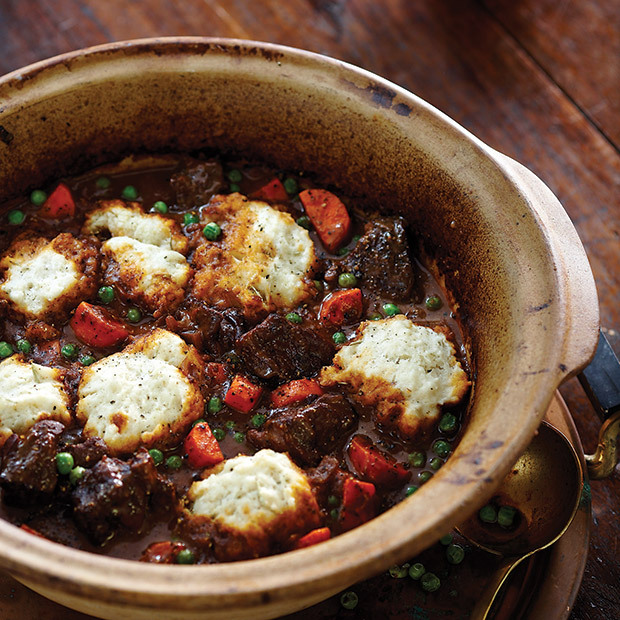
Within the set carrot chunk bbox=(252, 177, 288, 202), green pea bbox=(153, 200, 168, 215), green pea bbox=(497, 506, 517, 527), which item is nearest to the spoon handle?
green pea bbox=(497, 506, 517, 527)

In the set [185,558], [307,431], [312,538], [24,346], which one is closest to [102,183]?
[24,346]

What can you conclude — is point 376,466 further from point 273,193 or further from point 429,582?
point 273,193

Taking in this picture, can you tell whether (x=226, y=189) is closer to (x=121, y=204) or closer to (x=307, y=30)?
(x=121, y=204)

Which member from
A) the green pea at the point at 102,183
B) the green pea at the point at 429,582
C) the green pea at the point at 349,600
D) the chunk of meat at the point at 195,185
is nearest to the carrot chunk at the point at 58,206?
the green pea at the point at 102,183

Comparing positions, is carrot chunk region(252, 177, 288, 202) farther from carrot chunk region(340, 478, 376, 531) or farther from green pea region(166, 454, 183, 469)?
carrot chunk region(340, 478, 376, 531)

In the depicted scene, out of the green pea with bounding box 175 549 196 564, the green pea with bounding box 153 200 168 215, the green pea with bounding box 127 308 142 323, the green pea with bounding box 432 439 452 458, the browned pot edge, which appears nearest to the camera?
the browned pot edge

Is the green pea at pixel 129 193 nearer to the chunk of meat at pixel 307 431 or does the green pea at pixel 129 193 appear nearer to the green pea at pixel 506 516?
the chunk of meat at pixel 307 431

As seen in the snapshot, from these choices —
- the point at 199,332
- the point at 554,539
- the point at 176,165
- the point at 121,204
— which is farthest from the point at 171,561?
the point at 176,165
